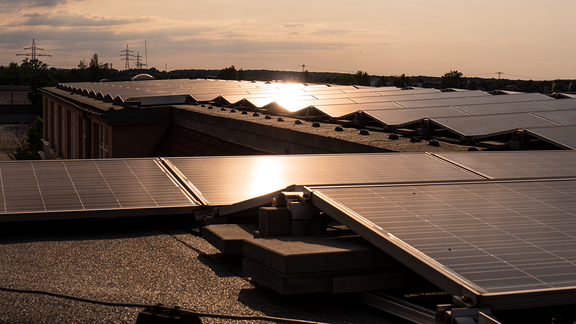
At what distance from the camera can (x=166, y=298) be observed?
230 inches

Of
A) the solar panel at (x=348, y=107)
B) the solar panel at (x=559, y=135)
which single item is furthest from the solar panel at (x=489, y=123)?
the solar panel at (x=348, y=107)

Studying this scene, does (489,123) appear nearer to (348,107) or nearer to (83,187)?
(348,107)

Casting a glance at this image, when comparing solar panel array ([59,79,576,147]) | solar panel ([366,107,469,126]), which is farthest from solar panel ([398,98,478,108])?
solar panel ([366,107,469,126])

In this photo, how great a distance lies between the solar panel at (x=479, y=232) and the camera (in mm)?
4477

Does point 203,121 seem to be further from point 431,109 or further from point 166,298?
point 166,298

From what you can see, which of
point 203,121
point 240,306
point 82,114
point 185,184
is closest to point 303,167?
point 185,184

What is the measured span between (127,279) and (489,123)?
15080 mm

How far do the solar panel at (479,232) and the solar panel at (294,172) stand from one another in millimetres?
2090

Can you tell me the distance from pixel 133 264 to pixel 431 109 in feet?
55.3

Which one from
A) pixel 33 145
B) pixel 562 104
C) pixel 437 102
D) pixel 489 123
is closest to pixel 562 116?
pixel 489 123

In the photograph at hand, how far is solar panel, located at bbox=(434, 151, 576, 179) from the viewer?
9820mm

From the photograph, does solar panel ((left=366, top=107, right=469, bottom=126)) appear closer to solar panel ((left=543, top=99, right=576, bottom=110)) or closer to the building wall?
solar panel ((left=543, top=99, right=576, bottom=110))

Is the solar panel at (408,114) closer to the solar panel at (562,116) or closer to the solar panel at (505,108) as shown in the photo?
the solar panel at (505,108)

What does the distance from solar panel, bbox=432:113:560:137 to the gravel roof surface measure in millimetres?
11545
